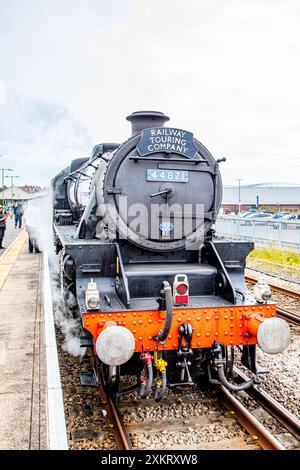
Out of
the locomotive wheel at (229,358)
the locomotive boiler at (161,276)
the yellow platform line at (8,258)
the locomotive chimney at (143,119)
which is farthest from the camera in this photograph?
the yellow platform line at (8,258)

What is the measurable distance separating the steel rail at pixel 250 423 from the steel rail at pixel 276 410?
259 millimetres

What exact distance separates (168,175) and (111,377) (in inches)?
87.8

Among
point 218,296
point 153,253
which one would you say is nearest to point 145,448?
point 218,296

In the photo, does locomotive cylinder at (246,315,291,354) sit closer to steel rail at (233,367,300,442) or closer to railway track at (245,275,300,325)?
steel rail at (233,367,300,442)

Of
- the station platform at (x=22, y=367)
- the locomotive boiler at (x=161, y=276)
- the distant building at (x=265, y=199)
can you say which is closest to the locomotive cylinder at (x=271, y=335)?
the locomotive boiler at (x=161, y=276)

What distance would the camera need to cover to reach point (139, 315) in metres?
4.16

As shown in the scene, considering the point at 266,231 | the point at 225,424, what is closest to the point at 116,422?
the point at 225,424

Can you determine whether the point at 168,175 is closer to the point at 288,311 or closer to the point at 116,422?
the point at 116,422

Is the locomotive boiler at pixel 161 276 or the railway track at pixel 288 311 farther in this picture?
the railway track at pixel 288 311

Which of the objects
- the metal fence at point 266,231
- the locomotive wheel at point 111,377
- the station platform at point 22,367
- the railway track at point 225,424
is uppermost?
the metal fence at point 266,231

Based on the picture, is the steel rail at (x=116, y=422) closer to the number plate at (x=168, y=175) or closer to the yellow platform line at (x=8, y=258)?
the number plate at (x=168, y=175)

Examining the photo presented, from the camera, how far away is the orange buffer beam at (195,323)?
161 inches

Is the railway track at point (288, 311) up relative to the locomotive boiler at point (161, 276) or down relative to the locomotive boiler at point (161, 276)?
down

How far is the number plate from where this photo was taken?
4965mm
